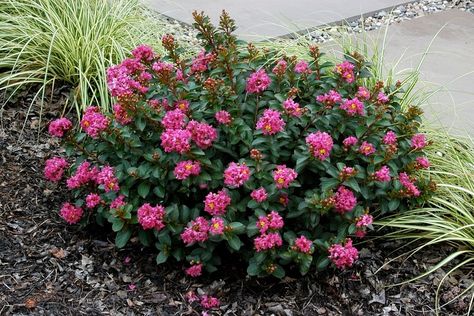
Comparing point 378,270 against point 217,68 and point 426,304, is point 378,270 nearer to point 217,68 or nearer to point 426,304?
point 426,304

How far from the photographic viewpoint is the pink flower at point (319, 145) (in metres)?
2.08

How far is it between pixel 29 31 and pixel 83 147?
1.27 m

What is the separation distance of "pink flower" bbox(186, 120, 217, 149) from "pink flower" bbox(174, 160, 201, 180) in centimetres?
8

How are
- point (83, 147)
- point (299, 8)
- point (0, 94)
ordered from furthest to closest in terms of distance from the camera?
1. point (299, 8)
2. point (0, 94)
3. point (83, 147)

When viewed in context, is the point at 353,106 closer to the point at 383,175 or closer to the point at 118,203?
the point at 383,175

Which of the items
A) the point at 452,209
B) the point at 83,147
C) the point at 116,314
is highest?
the point at 83,147

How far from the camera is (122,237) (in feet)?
7.34

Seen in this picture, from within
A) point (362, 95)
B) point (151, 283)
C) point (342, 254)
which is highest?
point (362, 95)

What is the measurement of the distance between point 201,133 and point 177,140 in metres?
0.10

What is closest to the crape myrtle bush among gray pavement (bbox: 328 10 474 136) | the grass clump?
the grass clump

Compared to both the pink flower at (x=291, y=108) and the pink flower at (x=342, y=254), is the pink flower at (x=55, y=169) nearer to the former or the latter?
the pink flower at (x=291, y=108)

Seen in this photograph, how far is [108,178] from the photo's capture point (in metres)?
2.23

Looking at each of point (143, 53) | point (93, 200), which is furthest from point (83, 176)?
point (143, 53)

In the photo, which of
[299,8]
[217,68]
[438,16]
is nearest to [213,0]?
[299,8]
